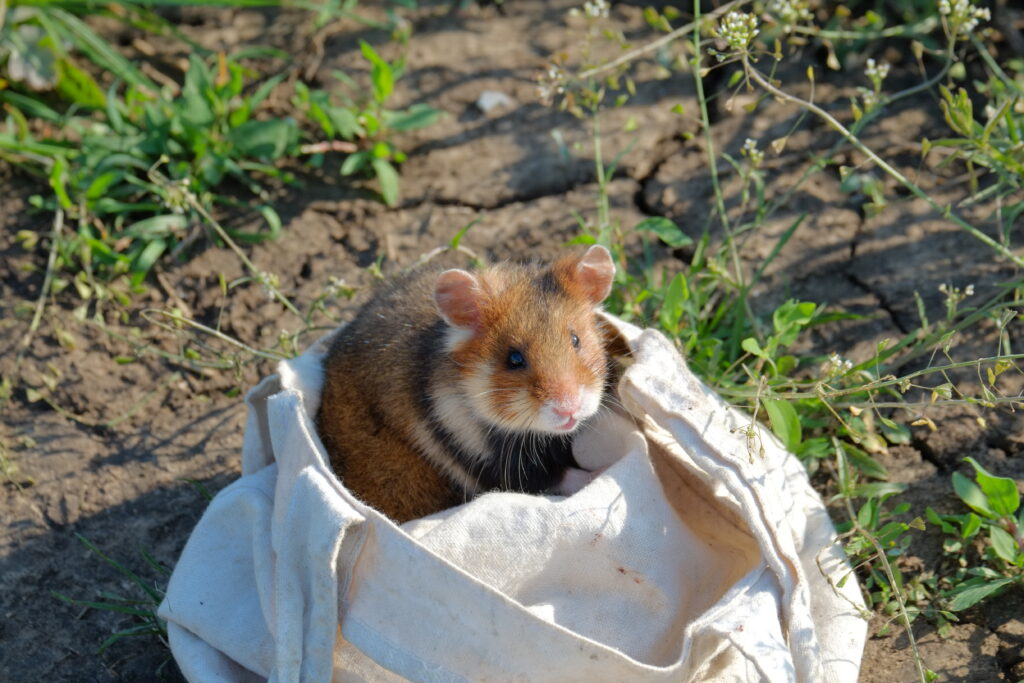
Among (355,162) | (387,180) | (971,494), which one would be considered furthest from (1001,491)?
(355,162)

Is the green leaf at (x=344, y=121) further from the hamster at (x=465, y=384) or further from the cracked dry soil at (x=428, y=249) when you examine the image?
the hamster at (x=465, y=384)

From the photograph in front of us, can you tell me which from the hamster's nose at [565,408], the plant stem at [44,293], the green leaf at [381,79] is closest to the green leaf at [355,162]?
the green leaf at [381,79]

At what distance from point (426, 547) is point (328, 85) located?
3631 millimetres

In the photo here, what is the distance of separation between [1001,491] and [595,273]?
1.54m

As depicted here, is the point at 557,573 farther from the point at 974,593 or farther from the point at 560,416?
the point at 974,593

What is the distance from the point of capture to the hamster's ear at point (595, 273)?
369cm

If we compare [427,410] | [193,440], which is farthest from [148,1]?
[427,410]

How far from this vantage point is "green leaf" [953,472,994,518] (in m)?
3.67

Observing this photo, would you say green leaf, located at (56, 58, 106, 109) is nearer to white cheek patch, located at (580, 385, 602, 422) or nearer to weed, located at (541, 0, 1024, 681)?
weed, located at (541, 0, 1024, 681)

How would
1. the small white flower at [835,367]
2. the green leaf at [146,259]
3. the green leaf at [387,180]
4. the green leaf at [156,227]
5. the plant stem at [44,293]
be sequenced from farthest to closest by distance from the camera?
the green leaf at [387,180]
the green leaf at [156,227]
the green leaf at [146,259]
the plant stem at [44,293]
the small white flower at [835,367]

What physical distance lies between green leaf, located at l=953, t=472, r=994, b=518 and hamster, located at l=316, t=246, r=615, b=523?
127 cm

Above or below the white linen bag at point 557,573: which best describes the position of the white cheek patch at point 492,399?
above

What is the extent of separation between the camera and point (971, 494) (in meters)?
3.69

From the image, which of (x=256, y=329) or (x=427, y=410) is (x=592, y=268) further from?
(x=256, y=329)
